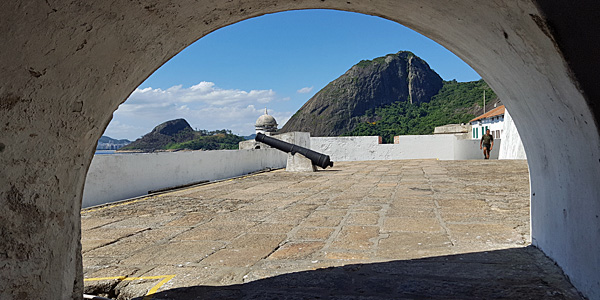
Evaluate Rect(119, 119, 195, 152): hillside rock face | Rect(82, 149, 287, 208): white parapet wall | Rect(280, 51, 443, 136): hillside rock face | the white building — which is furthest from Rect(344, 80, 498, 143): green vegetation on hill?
Rect(82, 149, 287, 208): white parapet wall

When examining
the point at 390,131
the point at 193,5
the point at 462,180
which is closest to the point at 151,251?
the point at 193,5

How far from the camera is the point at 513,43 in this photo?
2027 mm

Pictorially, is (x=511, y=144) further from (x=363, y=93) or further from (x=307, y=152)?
(x=363, y=93)

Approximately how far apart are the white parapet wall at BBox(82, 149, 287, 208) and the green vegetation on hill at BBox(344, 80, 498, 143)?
43474 millimetres

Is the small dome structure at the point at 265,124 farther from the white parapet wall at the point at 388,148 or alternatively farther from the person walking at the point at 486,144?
the person walking at the point at 486,144

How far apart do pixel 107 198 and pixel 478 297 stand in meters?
6.95

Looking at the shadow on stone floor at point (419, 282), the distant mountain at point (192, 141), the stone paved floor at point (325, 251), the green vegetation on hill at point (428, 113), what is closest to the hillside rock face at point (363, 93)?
the green vegetation on hill at point (428, 113)

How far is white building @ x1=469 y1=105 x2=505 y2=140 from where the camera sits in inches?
1243

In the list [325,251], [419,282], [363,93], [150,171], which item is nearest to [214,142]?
[150,171]

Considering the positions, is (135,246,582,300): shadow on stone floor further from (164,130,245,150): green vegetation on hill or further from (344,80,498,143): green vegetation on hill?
(344,80,498,143): green vegetation on hill

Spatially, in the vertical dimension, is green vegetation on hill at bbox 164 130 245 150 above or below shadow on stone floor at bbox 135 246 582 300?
above

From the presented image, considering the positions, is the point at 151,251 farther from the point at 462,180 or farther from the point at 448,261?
the point at 462,180

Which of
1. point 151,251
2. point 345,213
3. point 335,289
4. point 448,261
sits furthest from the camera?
point 345,213

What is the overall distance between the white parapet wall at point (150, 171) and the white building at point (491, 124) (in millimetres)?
20045
